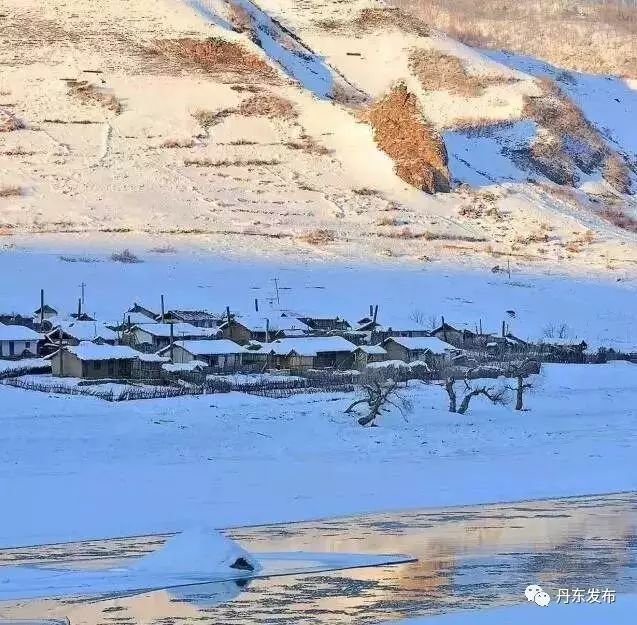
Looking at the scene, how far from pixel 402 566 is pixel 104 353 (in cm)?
2950

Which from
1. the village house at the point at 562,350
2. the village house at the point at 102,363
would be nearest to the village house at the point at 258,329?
the village house at the point at 102,363

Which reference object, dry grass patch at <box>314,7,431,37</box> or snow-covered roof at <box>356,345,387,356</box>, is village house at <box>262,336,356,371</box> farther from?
dry grass patch at <box>314,7,431,37</box>

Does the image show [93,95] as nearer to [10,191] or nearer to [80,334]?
[10,191]

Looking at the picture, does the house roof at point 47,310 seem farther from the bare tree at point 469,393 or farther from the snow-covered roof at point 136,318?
the bare tree at point 469,393

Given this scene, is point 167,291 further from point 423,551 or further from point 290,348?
point 423,551

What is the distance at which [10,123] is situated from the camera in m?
104

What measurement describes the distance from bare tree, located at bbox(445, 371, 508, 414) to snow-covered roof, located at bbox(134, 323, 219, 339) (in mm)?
16634

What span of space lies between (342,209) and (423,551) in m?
71.2

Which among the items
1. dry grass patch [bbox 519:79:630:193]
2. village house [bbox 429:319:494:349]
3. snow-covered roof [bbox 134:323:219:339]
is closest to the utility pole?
snow-covered roof [bbox 134:323:219:339]

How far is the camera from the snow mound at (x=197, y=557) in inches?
702

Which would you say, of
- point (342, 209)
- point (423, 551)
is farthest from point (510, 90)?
point (423, 551)

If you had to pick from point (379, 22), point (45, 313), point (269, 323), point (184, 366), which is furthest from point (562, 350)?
point (379, 22)

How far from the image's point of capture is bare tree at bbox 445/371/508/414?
3845cm

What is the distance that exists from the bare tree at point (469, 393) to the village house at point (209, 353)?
1169 cm
